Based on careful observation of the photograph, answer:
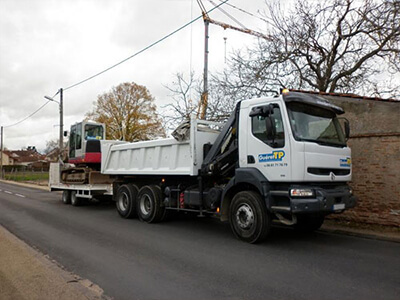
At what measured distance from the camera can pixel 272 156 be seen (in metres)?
6.37

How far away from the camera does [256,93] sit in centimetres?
1455

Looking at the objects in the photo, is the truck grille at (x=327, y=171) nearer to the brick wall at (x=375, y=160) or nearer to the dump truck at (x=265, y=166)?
the dump truck at (x=265, y=166)

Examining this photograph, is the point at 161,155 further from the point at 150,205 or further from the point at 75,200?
the point at 75,200

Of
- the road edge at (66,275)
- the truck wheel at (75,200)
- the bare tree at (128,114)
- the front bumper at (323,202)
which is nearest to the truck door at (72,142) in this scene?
the truck wheel at (75,200)

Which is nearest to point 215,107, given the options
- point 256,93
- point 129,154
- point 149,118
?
point 256,93

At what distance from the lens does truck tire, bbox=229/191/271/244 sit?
20.7ft

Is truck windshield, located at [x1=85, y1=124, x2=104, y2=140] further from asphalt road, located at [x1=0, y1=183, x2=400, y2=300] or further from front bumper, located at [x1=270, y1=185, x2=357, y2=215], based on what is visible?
front bumper, located at [x1=270, y1=185, x2=357, y2=215]

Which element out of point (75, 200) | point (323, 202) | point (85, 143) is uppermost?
point (85, 143)

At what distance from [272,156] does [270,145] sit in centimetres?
22

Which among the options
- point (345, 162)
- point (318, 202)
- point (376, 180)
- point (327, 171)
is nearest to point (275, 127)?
point (327, 171)

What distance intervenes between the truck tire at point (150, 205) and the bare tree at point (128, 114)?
33.7 metres

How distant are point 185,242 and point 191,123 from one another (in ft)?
9.17

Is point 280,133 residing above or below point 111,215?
above

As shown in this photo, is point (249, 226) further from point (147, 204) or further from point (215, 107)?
point (215, 107)
